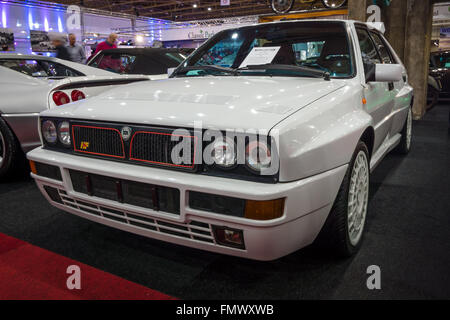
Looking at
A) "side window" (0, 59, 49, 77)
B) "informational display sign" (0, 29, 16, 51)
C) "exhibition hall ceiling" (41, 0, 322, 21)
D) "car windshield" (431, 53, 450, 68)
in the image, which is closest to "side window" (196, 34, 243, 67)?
"side window" (0, 59, 49, 77)

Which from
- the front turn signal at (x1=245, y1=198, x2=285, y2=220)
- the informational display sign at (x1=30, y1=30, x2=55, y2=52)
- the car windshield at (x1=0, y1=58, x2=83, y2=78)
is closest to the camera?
the front turn signal at (x1=245, y1=198, x2=285, y2=220)

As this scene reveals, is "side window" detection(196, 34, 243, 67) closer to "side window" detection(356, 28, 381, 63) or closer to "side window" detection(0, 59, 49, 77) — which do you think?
"side window" detection(356, 28, 381, 63)

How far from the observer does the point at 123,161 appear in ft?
5.48

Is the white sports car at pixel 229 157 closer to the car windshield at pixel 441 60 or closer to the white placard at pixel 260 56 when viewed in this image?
the white placard at pixel 260 56

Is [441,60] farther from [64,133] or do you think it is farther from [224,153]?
[64,133]

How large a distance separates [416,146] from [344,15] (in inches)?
133

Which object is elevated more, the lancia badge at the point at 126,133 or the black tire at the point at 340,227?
the lancia badge at the point at 126,133

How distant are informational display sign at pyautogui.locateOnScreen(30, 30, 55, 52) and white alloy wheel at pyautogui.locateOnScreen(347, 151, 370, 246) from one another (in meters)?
15.0

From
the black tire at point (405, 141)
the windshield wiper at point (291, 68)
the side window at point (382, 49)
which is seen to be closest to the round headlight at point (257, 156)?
the windshield wiper at point (291, 68)

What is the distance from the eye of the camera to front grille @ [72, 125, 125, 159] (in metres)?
1.69

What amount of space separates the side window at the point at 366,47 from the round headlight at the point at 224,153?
142cm

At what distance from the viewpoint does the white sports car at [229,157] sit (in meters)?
1.40

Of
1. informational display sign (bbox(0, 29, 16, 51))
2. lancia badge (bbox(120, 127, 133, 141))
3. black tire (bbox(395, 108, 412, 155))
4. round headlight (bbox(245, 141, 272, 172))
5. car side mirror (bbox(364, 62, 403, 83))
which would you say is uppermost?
informational display sign (bbox(0, 29, 16, 51))

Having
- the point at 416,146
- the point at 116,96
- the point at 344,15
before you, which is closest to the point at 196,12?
the point at 344,15
